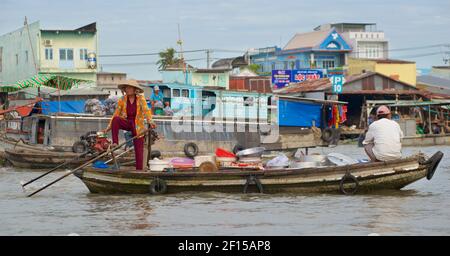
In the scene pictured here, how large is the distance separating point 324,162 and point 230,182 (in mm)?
1480

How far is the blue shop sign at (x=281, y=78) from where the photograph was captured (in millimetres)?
43344

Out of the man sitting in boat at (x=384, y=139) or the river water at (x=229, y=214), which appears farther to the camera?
the man sitting in boat at (x=384, y=139)

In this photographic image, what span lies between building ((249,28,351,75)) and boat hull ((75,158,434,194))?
44231 mm

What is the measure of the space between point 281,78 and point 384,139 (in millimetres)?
31491

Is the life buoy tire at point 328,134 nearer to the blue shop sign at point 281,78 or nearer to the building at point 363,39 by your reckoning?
the blue shop sign at point 281,78

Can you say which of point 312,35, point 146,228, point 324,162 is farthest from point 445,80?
point 146,228

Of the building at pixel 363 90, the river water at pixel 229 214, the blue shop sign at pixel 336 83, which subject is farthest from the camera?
the building at pixel 363 90

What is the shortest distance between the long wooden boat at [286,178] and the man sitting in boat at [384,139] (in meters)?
0.16

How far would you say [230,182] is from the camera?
1253cm

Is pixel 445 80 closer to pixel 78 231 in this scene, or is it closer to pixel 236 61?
pixel 236 61

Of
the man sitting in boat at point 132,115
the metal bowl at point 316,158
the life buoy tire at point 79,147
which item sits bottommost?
the life buoy tire at point 79,147

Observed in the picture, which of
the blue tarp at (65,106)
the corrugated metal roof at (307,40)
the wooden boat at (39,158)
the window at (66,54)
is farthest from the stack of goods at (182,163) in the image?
the corrugated metal roof at (307,40)

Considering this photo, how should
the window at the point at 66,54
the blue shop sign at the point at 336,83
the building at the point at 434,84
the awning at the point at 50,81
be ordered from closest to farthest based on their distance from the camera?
the awning at the point at 50,81 < the window at the point at 66,54 < the blue shop sign at the point at 336,83 < the building at the point at 434,84

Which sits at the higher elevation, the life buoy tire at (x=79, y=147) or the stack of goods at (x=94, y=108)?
the stack of goods at (x=94, y=108)
